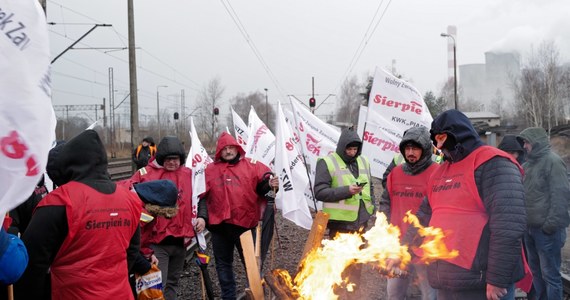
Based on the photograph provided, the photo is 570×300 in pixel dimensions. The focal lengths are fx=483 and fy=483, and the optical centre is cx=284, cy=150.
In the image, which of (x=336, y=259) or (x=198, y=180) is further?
(x=198, y=180)

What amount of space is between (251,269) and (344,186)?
65.4 inches

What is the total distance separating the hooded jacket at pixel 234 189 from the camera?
5539mm

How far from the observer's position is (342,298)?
5152 mm

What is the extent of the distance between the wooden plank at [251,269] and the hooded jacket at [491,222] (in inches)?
57.1

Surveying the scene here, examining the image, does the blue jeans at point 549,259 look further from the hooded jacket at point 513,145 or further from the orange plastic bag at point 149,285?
the orange plastic bag at point 149,285

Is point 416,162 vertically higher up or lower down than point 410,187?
higher up

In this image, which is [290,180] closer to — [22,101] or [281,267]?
[281,267]

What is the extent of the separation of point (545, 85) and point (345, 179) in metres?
55.1

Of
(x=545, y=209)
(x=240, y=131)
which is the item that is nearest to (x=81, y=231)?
(x=545, y=209)

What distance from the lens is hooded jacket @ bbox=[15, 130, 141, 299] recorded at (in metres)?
2.78

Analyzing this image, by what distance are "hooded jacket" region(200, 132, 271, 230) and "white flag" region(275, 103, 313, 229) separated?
0.56 metres

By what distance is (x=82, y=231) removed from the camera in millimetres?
2902

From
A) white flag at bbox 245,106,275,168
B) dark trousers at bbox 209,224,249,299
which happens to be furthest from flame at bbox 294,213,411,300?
white flag at bbox 245,106,275,168

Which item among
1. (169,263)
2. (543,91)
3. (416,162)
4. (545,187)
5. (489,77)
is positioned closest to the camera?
(416,162)
